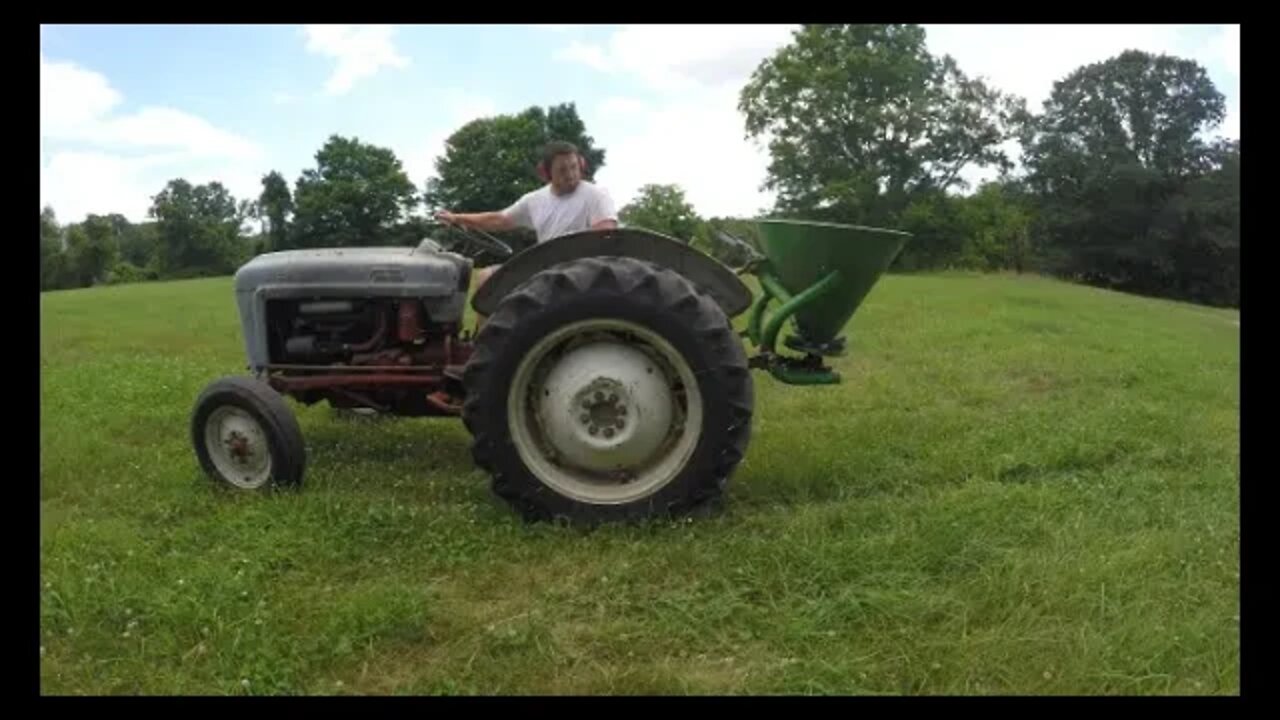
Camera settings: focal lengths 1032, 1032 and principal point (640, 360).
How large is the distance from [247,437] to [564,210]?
6.58ft

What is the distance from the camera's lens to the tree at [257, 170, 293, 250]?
127ft

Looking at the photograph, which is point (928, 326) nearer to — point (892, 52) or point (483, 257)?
point (483, 257)

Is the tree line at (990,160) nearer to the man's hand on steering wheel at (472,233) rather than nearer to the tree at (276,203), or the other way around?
the tree at (276,203)

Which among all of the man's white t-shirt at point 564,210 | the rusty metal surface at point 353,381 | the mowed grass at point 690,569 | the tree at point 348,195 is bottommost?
the mowed grass at point 690,569

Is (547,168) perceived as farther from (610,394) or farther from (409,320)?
(610,394)

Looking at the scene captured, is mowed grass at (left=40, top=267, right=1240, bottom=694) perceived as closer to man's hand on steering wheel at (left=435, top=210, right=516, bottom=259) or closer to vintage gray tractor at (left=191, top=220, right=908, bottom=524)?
vintage gray tractor at (left=191, top=220, right=908, bottom=524)

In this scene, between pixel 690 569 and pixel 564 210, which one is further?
pixel 564 210

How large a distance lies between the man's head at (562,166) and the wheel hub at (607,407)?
1.33 meters

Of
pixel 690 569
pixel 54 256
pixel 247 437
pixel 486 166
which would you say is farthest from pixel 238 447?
pixel 54 256

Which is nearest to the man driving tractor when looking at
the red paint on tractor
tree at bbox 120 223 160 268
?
the red paint on tractor

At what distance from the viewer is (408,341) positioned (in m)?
5.40

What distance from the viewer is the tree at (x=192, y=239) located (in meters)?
55.5

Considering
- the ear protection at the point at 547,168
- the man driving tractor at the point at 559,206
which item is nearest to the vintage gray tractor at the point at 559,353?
the man driving tractor at the point at 559,206

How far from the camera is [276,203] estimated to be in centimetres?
4238
